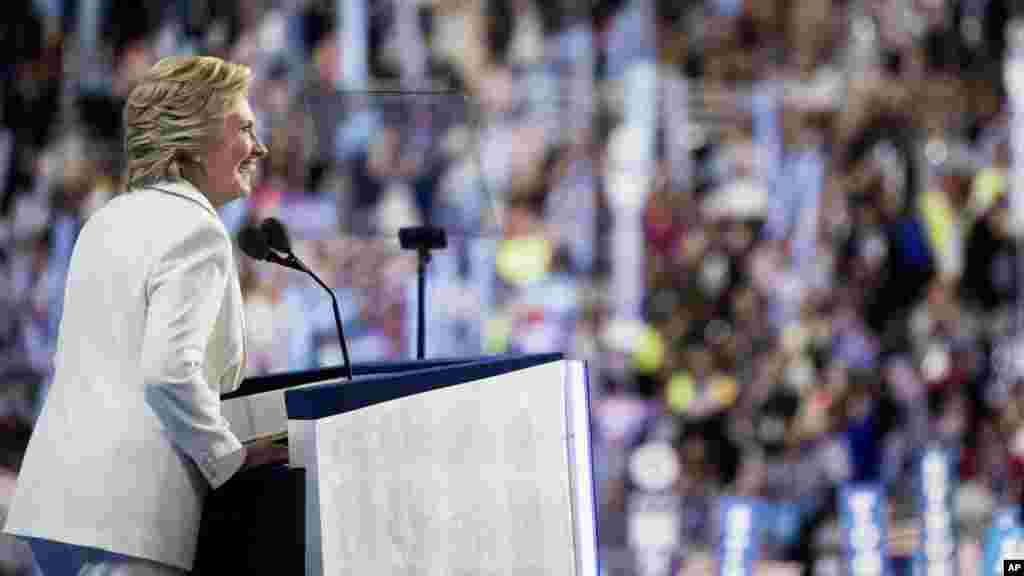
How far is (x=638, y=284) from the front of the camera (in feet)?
25.0

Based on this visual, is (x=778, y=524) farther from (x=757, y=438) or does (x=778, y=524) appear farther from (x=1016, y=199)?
(x=1016, y=199)

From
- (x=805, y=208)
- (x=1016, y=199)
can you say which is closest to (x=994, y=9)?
(x=1016, y=199)

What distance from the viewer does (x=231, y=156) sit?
7.50 feet

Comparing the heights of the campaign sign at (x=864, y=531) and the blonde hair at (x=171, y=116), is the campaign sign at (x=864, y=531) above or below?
below

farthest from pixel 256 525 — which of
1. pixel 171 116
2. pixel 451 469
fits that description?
pixel 171 116

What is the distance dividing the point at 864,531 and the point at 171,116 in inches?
93.8

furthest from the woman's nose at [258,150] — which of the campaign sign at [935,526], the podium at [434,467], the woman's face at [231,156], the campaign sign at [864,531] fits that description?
the campaign sign at [935,526]

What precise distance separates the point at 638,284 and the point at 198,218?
5.55 m

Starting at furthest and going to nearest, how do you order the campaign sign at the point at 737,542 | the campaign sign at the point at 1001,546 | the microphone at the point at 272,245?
the campaign sign at the point at 737,542, the campaign sign at the point at 1001,546, the microphone at the point at 272,245

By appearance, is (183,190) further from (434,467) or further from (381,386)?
(434,467)

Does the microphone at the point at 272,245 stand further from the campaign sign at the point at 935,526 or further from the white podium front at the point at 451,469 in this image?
the campaign sign at the point at 935,526

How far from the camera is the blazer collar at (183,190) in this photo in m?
2.19

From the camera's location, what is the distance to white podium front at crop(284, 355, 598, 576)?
1.96m

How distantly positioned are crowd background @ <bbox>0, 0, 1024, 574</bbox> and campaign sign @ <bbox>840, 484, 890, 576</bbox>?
6.05ft
